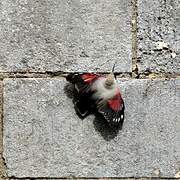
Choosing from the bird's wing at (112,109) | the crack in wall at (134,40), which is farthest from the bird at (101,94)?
the crack in wall at (134,40)

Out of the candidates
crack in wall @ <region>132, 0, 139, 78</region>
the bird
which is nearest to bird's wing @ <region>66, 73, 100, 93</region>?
the bird

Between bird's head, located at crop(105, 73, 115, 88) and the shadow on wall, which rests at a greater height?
bird's head, located at crop(105, 73, 115, 88)

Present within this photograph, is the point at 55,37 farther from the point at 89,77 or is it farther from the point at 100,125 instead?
the point at 100,125

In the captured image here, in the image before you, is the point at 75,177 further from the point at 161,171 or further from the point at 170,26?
the point at 170,26

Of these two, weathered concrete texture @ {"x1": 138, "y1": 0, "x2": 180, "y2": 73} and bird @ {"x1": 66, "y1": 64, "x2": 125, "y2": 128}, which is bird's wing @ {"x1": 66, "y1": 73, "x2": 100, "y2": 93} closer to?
bird @ {"x1": 66, "y1": 64, "x2": 125, "y2": 128}

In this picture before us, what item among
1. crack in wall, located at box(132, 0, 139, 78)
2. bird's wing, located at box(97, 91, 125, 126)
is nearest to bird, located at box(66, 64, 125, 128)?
bird's wing, located at box(97, 91, 125, 126)

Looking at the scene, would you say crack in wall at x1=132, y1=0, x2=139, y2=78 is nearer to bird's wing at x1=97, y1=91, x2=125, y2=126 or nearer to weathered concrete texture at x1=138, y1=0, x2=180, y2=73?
weathered concrete texture at x1=138, y1=0, x2=180, y2=73

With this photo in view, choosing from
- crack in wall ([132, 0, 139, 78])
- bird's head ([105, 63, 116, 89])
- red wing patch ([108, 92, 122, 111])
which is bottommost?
red wing patch ([108, 92, 122, 111])

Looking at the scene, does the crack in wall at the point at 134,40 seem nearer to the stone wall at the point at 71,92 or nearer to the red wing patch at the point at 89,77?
the stone wall at the point at 71,92
